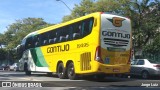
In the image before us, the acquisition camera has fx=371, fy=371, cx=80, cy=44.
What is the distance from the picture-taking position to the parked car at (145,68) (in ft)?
84.3

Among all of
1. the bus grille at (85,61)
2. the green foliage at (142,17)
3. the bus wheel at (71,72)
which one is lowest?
the bus wheel at (71,72)

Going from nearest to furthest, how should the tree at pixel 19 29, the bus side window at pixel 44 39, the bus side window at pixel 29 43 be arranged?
the bus side window at pixel 44 39 → the bus side window at pixel 29 43 → the tree at pixel 19 29

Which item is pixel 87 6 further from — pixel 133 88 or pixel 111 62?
pixel 133 88

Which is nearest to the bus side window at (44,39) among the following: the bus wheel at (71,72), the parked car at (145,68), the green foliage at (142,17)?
the bus wheel at (71,72)

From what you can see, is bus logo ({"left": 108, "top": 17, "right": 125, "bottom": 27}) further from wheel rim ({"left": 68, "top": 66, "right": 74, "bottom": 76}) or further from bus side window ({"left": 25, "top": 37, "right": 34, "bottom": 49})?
bus side window ({"left": 25, "top": 37, "right": 34, "bottom": 49})

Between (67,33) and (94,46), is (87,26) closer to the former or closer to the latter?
(94,46)

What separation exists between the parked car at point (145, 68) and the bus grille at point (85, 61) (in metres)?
6.99

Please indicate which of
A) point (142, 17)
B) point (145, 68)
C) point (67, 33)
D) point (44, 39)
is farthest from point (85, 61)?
point (142, 17)

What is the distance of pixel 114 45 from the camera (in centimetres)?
2020

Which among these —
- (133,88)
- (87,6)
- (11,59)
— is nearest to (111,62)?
(133,88)

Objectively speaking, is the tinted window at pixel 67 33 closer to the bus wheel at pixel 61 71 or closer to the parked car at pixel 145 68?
the bus wheel at pixel 61 71

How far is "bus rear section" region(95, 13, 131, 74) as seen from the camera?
64.7ft

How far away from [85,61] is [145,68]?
7.30 metres

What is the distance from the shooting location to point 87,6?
43594mm
